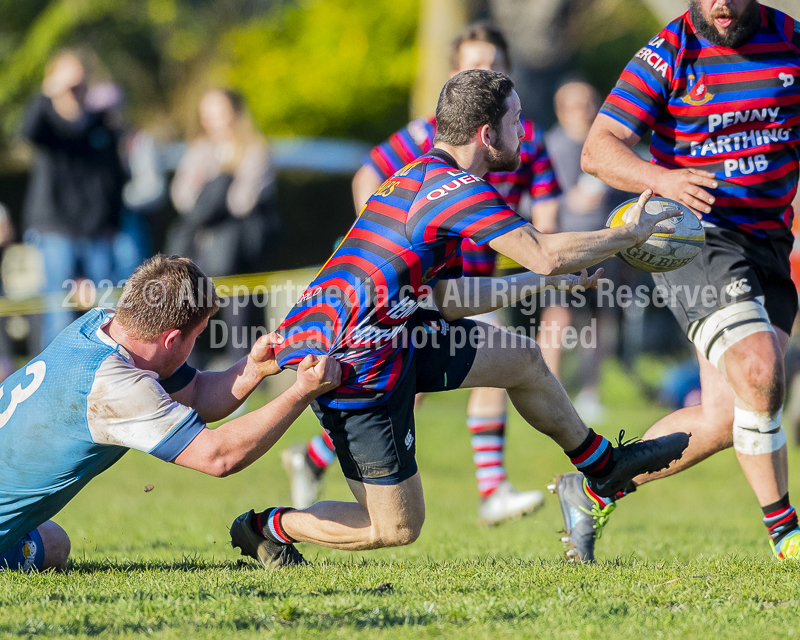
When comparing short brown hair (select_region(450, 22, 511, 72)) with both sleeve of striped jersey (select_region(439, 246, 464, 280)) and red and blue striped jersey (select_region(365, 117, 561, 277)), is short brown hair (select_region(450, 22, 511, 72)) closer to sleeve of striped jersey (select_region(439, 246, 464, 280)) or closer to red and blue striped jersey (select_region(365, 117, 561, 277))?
red and blue striped jersey (select_region(365, 117, 561, 277))

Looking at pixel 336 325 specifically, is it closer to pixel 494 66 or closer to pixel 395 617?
pixel 395 617

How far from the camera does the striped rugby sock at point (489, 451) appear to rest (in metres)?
6.12

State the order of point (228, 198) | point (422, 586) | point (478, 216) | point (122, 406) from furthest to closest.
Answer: point (228, 198) → point (478, 216) → point (422, 586) → point (122, 406)

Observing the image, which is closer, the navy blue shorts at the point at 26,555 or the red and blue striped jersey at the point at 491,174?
the navy blue shorts at the point at 26,555

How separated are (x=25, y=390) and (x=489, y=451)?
3.06 meters

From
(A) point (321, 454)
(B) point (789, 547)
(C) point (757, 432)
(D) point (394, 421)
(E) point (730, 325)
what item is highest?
(E) point (730, 325)

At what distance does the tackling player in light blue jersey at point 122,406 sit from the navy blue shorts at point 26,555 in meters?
0.11

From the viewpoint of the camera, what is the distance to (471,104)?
418 centimetres

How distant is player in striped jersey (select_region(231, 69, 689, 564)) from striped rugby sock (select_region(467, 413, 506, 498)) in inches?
59.5

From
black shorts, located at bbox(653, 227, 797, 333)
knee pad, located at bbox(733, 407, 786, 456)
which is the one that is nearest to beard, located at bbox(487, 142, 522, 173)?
black shorts, located at bbox(653, 227, 797, 333)

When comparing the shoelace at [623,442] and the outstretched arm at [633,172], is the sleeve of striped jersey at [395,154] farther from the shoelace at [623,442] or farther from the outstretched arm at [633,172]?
the shoelace at [623,442]

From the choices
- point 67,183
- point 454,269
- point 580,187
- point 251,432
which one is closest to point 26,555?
point 251,432

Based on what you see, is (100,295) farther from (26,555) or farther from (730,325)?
(730,325)

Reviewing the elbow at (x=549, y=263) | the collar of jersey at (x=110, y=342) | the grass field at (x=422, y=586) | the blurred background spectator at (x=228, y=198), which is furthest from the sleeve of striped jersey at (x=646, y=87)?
the blurred background spectator at (x=228, y=198)
